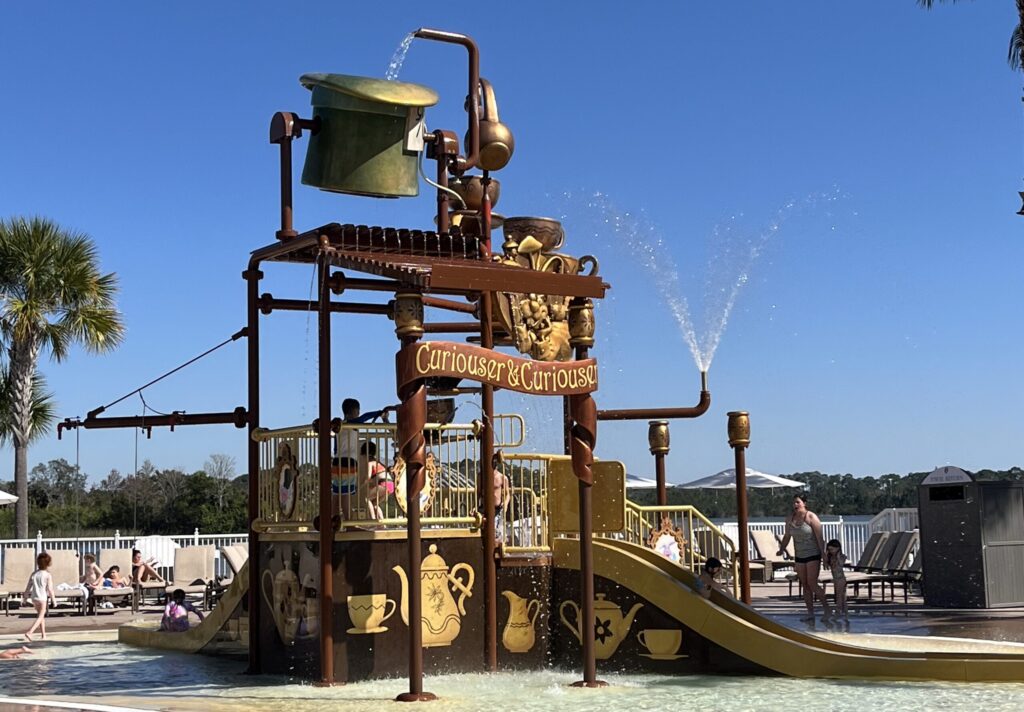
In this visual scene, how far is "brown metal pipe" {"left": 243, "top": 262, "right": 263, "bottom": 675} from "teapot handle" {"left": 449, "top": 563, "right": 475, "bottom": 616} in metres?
2.14

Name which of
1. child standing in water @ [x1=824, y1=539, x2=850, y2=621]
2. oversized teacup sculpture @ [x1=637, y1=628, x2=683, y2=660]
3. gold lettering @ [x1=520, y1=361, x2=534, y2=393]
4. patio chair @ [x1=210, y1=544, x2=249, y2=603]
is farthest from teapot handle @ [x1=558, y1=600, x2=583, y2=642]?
patio chair @ [x1=210, y1=544, x2=249, y2=603]

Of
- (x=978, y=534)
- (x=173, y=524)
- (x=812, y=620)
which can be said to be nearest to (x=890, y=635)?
(x=812, y=620)

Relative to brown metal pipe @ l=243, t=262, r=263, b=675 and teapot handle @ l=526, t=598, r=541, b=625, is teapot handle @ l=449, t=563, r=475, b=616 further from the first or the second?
brown metal pipe @ l=243, t=262, r=263, b=675

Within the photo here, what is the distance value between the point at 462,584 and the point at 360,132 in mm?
4466

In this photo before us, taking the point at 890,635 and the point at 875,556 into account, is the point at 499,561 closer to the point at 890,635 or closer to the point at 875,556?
the point at 890,635

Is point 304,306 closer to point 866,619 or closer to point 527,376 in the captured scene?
point 527,376

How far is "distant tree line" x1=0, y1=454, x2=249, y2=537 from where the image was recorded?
149ft

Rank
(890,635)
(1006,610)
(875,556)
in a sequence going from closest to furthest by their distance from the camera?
(890,635) < (1006,610) < (875,556)

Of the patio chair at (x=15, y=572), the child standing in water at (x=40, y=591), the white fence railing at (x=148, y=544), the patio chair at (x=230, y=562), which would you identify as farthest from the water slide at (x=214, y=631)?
the white fence railing at (x=148, y=544)

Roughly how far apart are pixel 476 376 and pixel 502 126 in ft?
12.6

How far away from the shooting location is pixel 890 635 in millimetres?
15703

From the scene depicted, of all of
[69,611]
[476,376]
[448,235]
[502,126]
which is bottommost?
[69,611]

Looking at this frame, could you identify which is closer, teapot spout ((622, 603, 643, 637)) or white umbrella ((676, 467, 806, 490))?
teapot spout ((622, 603, 643, 637))

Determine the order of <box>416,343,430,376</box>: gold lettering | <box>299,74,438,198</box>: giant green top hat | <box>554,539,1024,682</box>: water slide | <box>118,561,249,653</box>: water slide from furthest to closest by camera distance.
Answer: <box>118,561,249,653</box>: water slide, <box>299,74,438,198</box>: giant green top hat, <box>554,539,1024,682</box>: water slide, <box>416,343,430,376</box>: gold lettering
